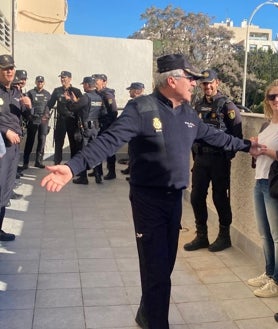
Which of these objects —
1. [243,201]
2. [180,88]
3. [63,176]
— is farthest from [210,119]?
[63,176]

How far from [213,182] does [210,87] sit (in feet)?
3.27

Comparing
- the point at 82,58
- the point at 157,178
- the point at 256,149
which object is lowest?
the point at 157,178

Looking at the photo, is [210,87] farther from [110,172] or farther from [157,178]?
[110,172]

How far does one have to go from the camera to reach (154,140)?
2.78 metres

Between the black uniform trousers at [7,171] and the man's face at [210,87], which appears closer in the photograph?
the man's face at [210,87]

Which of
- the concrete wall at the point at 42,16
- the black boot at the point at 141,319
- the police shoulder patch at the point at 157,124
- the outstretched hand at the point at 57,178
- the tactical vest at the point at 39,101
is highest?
the concrete wall at the point at 42,16

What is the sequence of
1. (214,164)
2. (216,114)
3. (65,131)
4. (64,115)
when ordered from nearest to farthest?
(216,114) → (214,164) → (64,115) → (65,131)

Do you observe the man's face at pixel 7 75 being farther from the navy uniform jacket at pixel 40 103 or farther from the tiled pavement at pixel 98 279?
the navy uniform jacket at pixel 40 103

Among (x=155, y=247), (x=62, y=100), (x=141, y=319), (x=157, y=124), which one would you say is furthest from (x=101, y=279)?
(x=62, y=100)

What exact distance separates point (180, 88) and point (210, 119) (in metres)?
1.80

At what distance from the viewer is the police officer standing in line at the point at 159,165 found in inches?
110

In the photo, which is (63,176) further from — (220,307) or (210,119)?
(210,119)

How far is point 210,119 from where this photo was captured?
4.61m

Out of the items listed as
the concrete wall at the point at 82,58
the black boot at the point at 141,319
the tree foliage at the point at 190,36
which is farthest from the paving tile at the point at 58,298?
the tree foliage at the point at 190,36
